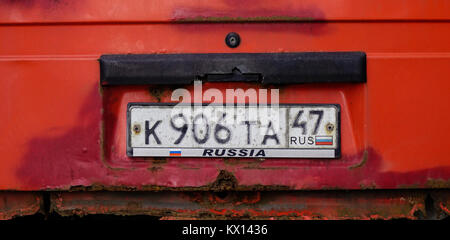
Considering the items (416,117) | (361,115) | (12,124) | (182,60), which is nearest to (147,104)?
(182,60)

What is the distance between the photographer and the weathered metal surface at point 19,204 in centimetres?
195

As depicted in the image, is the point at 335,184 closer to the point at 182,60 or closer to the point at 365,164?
the point at 365,164

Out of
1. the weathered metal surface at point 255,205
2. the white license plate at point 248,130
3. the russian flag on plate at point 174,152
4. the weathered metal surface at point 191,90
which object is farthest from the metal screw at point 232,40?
the weathered metal surface at point 255,205

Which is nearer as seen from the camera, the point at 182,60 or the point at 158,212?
the point at 182,60

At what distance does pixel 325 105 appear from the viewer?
1.82m

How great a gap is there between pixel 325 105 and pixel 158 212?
82 cm

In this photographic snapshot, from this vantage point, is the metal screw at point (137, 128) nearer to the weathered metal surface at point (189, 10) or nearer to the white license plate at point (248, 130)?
the white license plate at point (248, 130)

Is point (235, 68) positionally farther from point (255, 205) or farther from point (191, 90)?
→ point (255, 205)

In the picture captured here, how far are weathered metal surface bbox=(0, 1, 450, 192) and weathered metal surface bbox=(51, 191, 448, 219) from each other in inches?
3.5

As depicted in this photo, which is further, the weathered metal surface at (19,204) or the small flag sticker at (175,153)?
the weathered metal surface at (19,204)

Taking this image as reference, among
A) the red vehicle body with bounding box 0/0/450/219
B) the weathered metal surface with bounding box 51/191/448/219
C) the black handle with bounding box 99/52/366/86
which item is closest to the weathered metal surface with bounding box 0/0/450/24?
the red vehicle body with bounding box 0/0/450/219

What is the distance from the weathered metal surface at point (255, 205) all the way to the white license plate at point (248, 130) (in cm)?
21

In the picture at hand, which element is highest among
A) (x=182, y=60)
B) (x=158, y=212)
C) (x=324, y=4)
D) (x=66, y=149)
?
(x=324, y=4)

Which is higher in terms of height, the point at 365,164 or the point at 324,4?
the point at 324,4
